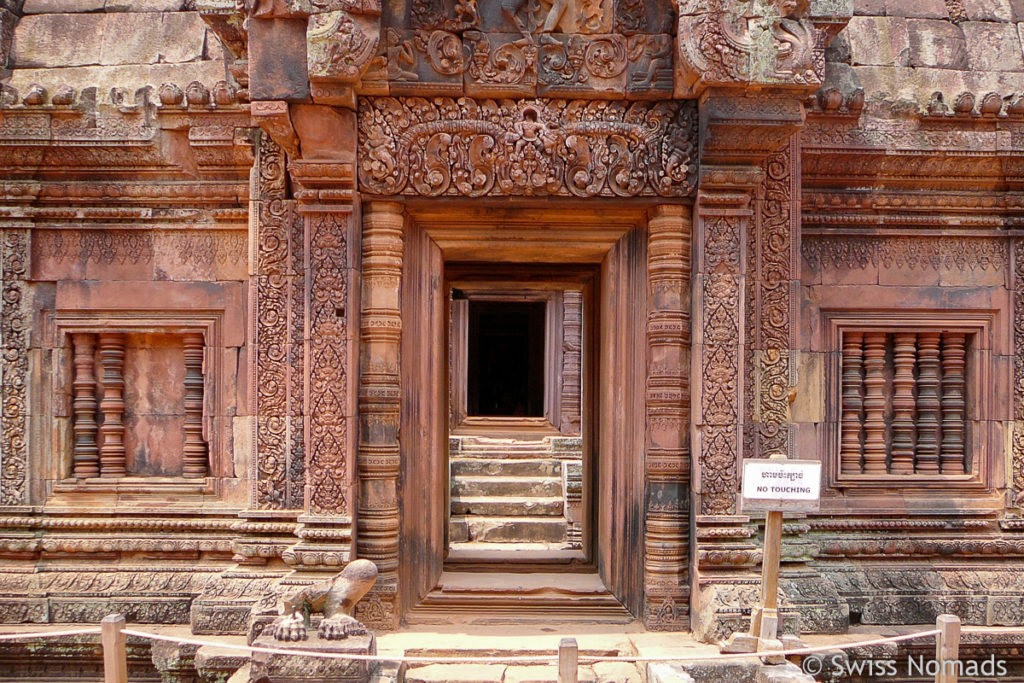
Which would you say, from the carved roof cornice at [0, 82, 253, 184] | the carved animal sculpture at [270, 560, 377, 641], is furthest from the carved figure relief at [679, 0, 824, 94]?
the carved animal sculpture at [270, 560, 377, 641]

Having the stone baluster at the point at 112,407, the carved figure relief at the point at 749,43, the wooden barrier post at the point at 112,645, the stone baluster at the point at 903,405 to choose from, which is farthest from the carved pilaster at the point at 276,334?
the stone baluster at the point at 903,405

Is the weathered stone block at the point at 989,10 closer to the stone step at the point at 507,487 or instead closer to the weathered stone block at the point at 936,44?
the weathered stone block at the point at 936,44

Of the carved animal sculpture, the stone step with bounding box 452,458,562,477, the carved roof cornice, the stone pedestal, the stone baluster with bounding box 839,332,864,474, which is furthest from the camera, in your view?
the stone step with bounding box 452,458,562,477

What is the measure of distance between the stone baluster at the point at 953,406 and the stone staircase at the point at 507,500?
3754mm

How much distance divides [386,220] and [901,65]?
362 cm

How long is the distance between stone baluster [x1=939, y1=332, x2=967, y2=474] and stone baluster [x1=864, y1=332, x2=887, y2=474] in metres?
0.43

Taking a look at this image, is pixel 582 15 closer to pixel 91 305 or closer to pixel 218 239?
pixel 218 239

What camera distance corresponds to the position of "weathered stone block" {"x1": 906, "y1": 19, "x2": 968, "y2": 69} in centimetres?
673

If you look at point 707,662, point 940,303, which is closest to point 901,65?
point 940,303

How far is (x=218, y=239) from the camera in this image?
6.71m

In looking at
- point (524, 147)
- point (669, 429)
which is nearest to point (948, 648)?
point (669, 429)

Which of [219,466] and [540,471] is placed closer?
[219,466]

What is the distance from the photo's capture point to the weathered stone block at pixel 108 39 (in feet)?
21.9

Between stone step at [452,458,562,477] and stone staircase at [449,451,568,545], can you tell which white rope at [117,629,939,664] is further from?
stone step at [452,458,562,477]
